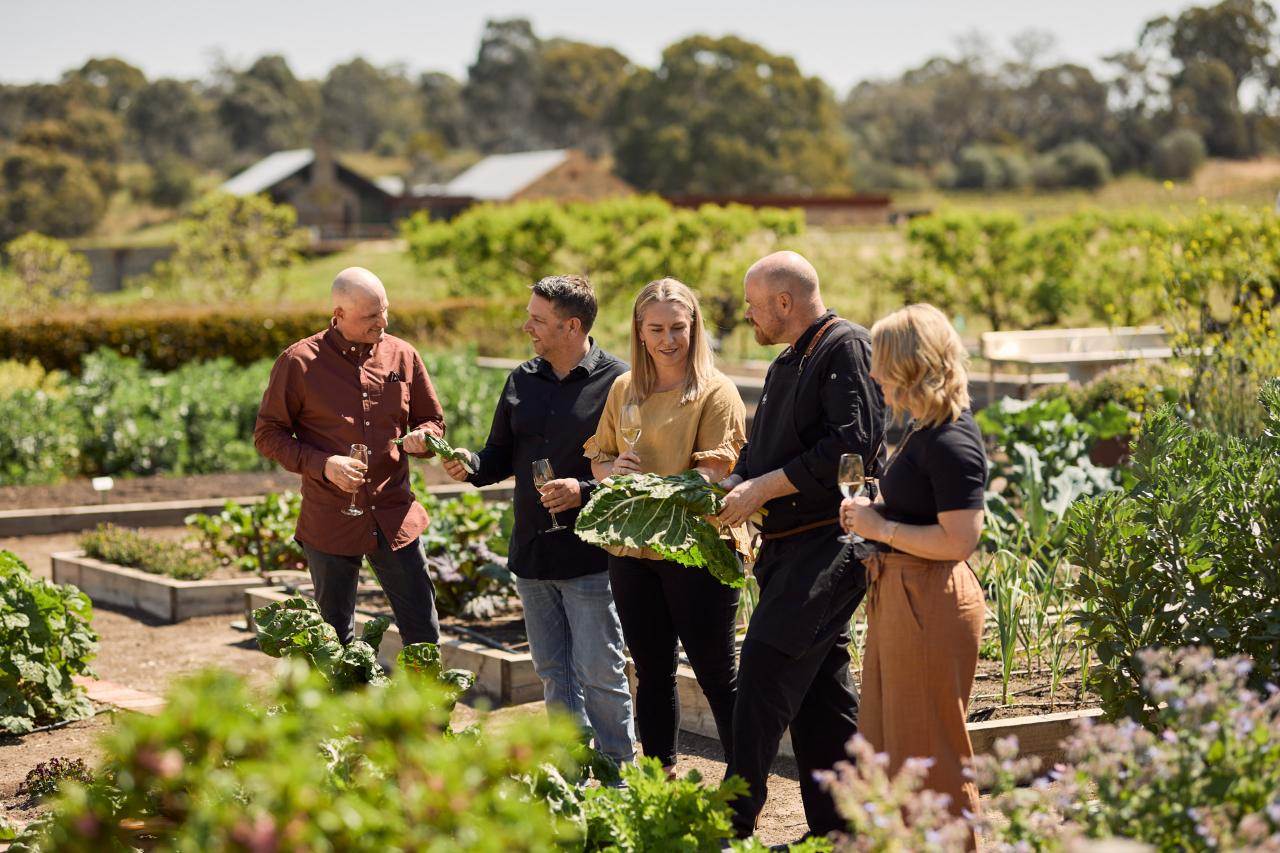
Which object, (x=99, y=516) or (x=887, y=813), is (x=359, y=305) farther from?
(x=99, y=516)

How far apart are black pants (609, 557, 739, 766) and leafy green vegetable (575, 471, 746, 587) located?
21 centimetres

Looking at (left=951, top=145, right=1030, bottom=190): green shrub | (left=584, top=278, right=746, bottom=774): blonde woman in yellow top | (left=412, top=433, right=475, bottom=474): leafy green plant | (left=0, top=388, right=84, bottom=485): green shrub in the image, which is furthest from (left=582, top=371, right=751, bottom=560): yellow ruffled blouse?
(left=951, top=145, right=1030, bottom=190): green shrub

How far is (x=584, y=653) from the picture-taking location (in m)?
4.76

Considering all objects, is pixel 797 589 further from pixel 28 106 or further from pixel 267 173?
pixel 28 106

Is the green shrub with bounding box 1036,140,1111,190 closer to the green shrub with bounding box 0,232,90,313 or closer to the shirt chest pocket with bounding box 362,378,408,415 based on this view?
the green shrub with bounding box 0,232,90,313

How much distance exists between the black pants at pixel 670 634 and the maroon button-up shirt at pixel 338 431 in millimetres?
1002

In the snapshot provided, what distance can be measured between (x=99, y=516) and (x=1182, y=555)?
28.5 feet

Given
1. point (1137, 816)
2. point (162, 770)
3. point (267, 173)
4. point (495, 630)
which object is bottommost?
point (495, 630)

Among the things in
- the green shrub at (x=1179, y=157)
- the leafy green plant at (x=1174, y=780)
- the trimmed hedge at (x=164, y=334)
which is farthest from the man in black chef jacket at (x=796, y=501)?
the green shrub at (x=1179, y=157)

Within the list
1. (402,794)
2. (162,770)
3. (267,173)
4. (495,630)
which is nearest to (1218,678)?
(402,794)

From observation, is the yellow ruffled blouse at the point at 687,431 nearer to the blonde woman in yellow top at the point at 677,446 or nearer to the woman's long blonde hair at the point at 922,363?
the blonde woman in yellow top at the point at 677,446

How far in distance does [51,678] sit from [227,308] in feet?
42.1

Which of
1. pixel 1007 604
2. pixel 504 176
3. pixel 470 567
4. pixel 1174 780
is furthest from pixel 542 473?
pixel 504 176

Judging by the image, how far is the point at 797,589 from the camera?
13.4 feet
